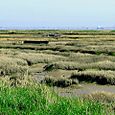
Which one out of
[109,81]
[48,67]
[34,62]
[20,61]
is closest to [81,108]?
[109,81]

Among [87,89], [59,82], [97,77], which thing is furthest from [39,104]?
[97,77]

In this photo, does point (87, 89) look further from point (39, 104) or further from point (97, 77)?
point (39, 104)

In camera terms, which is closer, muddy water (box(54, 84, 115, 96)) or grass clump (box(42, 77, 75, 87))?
muddy water (box(54, 84, 115, 96))

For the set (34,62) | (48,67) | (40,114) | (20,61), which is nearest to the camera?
(40,114)

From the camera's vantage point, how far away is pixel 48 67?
3275 centimetres

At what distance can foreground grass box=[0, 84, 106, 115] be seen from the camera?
12.2 m

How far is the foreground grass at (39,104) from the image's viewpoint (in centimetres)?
1223

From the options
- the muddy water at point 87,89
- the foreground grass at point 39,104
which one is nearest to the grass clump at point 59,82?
the muddy water at point 87,89

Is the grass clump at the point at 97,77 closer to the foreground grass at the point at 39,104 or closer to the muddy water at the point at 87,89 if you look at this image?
the muddy water at the point at 87,89

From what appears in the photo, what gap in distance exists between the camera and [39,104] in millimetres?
13625

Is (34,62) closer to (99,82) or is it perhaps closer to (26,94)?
(99,82)

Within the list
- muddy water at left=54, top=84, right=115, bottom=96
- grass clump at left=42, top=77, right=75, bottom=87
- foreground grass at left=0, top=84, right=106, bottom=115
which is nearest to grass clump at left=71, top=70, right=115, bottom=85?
muddy water at left=54, top=84, right=115, bottom=96

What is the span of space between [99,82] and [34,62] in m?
14.1

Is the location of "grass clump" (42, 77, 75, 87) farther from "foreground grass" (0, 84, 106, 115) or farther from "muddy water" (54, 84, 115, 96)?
"foreground grass" (0, 84, 106, 115)
